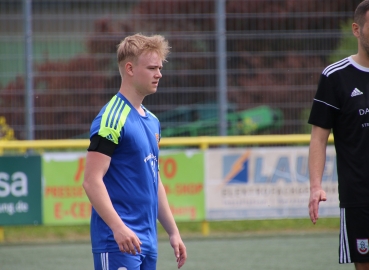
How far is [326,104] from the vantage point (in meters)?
4.25

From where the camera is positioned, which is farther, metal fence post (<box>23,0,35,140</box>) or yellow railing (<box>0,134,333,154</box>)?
metal fence post (<box>23,0,35,140</box>)

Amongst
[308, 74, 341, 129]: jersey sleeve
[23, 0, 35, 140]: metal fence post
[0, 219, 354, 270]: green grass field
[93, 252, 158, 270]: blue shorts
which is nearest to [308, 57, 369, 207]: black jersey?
[308, 74, 341, 129]: jersey sleeve

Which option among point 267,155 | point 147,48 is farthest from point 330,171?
point 147,48

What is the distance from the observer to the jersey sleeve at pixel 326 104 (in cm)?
423

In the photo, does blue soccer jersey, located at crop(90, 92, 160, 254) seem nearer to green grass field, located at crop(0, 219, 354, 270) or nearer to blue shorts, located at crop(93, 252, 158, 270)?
blue shorts, located at crop(93, 252, 158, 270)

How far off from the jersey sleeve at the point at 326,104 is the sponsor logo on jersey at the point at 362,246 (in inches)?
25.6

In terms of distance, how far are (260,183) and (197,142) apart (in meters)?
0.93

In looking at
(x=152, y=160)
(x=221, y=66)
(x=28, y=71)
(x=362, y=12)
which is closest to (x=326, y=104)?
(x=362, y=12)

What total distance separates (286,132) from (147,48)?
21.4ft

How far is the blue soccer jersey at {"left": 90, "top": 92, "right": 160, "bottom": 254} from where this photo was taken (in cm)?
364

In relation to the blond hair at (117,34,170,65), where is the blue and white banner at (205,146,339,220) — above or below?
below

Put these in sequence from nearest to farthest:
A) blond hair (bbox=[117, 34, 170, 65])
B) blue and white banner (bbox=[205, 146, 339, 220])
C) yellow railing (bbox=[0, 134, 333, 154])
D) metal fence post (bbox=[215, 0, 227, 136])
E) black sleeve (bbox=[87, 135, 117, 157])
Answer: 1. black sleeve (bbox=[87, 135, 117, 157])
2. blond hair (bbox=[117, 34, 170, 65])
3. yellow railing (bbox=[0, 134, 333, 154])
4. blue and white banner (bbox=[205, 146, 339, 220])
5. metal fence post (bbox=[215, 0, 227, 136])

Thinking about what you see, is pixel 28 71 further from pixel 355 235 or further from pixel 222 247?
pixel 355 235

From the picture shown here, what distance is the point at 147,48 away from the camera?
3748mm
